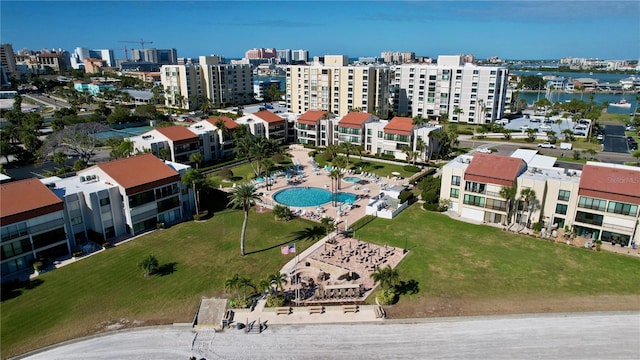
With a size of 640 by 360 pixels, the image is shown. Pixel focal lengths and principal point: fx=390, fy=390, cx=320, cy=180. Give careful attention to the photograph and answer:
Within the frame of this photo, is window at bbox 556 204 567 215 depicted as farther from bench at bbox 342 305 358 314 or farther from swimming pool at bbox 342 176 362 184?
swimming pool at bbox 342 176 362 184

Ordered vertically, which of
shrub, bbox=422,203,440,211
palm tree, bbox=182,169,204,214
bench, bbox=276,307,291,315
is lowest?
bench, bbox=276,307,291,315

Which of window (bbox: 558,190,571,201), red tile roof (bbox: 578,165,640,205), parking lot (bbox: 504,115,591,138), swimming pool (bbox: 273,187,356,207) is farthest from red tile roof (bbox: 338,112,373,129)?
red tile roof (bbox: 578,165,640,205)

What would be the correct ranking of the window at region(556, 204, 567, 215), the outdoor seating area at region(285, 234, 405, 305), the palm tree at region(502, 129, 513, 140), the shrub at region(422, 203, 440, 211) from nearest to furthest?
the outdoor seating area at region(285, 234, 405, 305), the window at region(556, 204, 567, 215), the shrub at region(422, 203, 440, 211), the palm tree at region(502, 129, 513, 140)

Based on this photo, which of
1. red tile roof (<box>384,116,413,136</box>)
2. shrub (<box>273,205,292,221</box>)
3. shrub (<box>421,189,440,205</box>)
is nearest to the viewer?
shrub (<box>273,205,292,221</box>)

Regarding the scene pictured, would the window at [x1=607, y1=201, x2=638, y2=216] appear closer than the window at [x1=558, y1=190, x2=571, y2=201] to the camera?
Yes

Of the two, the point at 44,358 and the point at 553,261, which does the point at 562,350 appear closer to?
the point at 553,261

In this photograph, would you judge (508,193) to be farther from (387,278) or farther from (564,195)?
(387,278)

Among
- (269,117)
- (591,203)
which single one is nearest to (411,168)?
(591,203)

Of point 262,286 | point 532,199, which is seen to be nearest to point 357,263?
point 262,286
